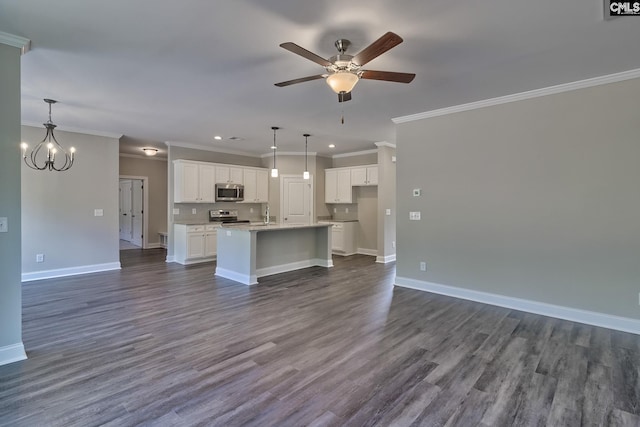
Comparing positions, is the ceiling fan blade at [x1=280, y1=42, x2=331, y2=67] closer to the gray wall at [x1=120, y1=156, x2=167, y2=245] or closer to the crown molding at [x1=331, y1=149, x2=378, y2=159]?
the crown molding at [x1=331, y1=149, x2=378, y2=159]

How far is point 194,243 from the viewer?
6.85 m

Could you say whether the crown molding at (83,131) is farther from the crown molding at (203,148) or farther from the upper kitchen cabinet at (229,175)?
the upper kitchen cabinet at (229,175)

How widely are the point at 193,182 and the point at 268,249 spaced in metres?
2.68

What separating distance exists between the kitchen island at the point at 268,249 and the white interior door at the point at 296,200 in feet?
5.77

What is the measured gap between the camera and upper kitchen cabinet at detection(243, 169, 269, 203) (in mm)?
8055

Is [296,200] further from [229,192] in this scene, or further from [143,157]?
[143,157]

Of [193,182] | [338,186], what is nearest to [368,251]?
[338,186]

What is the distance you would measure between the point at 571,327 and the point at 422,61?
320 centimetres

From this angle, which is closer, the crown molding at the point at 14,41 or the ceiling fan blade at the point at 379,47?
the ceiling fan blade at the point at 379,47

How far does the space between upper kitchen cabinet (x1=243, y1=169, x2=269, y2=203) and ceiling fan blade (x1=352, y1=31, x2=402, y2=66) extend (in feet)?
19.7

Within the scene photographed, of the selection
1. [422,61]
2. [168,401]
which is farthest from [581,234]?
[168,401]

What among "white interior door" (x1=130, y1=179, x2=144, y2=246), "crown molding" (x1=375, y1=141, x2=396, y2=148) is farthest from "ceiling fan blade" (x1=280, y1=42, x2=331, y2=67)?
"white interior door" (x1=130, y1=179, x2=144, y2=246)

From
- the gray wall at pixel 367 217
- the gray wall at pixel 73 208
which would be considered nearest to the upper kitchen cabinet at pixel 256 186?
the gray wall at pixel 367 217

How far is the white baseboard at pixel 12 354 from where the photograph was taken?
256 cm
